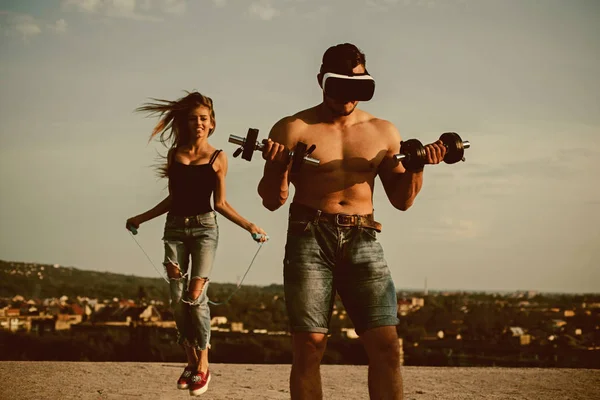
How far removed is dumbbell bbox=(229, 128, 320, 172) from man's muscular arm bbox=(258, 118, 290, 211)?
5 centimetres

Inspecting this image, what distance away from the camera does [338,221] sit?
5.24m

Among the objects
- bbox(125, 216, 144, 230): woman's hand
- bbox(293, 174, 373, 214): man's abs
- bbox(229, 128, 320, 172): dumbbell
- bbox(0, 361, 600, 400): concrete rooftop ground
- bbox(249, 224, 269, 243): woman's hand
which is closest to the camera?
bbox(229, 128, 320, 172): dumbbell

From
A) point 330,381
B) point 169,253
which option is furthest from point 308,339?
point 330,381

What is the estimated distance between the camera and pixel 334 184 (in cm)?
530

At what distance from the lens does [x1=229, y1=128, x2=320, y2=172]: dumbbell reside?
200 inches

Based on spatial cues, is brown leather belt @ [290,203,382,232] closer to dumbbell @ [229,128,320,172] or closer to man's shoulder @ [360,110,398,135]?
dumbbell @ [229,128,320,172]

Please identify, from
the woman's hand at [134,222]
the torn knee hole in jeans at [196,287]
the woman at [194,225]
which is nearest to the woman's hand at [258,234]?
the woman at [194,225]

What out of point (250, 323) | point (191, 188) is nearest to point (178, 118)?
point (191, 188)

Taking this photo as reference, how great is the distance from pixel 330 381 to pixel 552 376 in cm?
269

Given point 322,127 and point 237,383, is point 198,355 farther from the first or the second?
point 322,127

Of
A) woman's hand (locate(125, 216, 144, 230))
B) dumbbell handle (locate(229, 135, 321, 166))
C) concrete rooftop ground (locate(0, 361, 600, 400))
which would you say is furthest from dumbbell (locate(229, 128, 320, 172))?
concrete rooftop ground (locate(0, 361, 600, 400))

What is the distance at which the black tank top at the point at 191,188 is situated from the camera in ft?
24.8

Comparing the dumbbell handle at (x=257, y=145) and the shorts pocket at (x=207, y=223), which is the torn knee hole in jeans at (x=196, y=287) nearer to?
the shorts pocket at (x=207, y=223)

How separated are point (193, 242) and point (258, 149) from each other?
247cm
